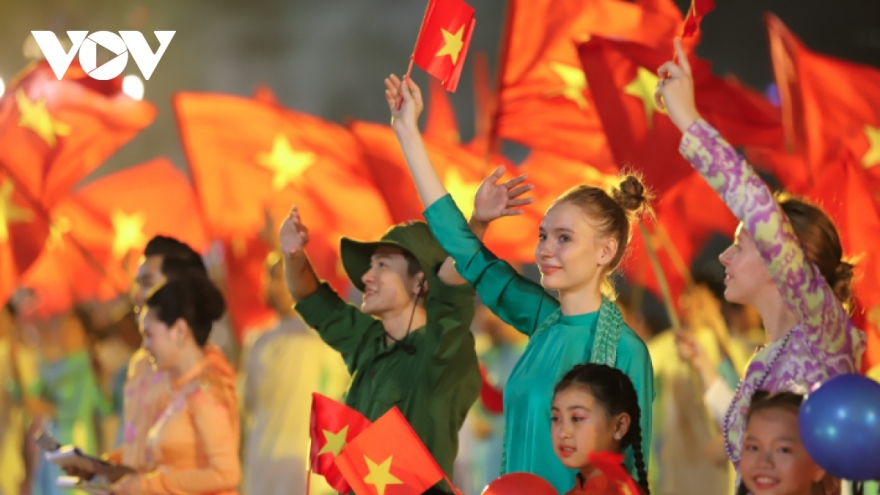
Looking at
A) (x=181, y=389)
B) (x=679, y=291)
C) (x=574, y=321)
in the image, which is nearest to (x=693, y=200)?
(x=679, y=291)

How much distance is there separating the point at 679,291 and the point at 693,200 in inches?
21.2

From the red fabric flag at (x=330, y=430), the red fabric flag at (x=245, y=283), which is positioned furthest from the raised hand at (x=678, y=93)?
the red fabric flag at (x=245, y=283)


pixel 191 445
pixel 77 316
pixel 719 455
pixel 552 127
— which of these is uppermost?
pixel 552 127

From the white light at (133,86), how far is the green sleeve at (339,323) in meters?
5.35

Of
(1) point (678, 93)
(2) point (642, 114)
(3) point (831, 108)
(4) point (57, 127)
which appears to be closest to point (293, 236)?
(1) point (678, 93)

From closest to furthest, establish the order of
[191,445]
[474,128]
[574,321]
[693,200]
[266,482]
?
[574,321] < [191,445] < [266,482] < [693,200] < [474,128]

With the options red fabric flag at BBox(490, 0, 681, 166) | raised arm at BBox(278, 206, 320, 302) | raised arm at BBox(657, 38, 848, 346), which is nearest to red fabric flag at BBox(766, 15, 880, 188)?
red fabric flag at BBox(490, 0, 681, 166)

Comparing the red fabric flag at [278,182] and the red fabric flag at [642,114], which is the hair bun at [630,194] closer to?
the red fabric flag at [642,114]

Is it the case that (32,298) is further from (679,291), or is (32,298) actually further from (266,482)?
(679,291)

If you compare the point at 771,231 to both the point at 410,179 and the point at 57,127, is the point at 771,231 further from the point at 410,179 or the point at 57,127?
the point at 57,127

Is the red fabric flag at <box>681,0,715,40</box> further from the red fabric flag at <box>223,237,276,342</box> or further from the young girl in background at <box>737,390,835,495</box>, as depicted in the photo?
the red fabric flag at <box>223,237,276,342</box>

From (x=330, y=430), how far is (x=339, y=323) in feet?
2.15

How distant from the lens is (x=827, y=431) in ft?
7.05

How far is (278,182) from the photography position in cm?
832
